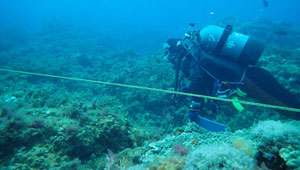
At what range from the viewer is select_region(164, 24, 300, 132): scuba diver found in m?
4.19

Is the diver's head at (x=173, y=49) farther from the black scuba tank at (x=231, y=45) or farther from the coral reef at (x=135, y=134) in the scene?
the coral reef at (x=135, y=134)

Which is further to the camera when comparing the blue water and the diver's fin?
the blue water

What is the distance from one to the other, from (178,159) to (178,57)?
3.37 meters

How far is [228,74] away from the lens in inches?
171

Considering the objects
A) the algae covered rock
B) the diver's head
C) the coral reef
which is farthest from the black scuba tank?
the algae covered rock

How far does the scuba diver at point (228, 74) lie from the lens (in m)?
4.19

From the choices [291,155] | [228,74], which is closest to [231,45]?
[228,74]

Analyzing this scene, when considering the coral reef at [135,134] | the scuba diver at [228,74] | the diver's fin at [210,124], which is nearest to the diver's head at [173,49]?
the scuba diver at [228,74]

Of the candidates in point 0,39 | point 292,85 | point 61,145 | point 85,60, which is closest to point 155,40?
point 85,60

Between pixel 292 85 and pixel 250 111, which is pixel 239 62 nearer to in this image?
pixel 250 111

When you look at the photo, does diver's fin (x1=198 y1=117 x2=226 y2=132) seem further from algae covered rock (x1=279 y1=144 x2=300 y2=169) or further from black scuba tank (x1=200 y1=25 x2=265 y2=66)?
algae covered rock (x1=279 y1=144 x2=300 y2=169)

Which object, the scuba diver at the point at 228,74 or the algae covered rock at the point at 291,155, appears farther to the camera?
the scuba diver at the point at 228,74

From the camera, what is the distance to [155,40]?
29.3m

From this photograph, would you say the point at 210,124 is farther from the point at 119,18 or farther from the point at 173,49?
the point at 119,18
